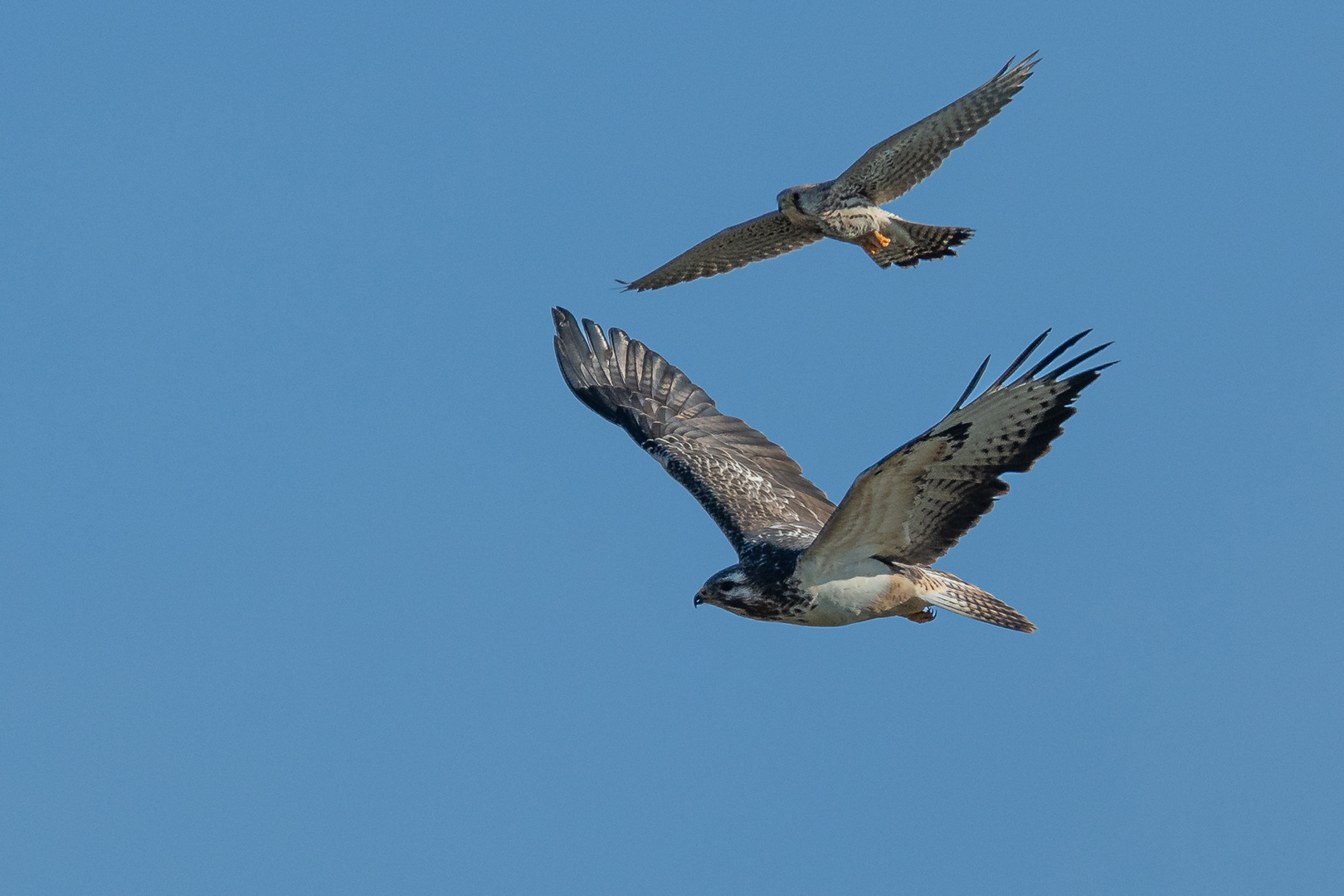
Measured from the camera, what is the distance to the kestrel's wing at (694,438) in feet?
40.7

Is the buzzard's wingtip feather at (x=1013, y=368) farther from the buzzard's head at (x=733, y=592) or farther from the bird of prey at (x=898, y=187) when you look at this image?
the bird of prey at (x=898, y=187)

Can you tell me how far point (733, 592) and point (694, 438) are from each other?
334 centimetres

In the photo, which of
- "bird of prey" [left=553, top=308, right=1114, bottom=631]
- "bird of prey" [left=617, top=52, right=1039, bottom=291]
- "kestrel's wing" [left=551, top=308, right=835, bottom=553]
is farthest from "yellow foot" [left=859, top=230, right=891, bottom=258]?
"bird of prey" [left=553, top=308, right=1114, bottom=631]

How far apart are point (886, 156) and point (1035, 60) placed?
134 centimetres

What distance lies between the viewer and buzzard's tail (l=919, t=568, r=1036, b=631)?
1057 centimetres

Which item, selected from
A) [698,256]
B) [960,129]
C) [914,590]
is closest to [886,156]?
[960,129]

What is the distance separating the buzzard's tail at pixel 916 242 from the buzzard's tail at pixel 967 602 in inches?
146

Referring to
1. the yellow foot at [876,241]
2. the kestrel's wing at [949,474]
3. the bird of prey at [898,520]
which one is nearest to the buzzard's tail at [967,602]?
the bird of prey at [898,520]

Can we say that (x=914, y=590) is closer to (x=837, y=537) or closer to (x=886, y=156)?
(x=837, y=537)

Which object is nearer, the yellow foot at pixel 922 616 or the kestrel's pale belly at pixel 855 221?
the yellow foot at pixel 922 616

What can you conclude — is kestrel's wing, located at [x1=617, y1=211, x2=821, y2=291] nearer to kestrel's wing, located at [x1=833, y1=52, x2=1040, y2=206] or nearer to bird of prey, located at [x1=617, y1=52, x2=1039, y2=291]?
bird of prey, located at [x1=617, y1=52, x2=1039, y2=291]

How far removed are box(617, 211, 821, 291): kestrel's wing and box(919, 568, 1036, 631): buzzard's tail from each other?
5.01m

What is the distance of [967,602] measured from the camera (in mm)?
10680

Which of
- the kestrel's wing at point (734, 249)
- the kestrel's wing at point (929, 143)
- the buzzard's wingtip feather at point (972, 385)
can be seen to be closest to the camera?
the buzzard's wingtip feather at point (972, 385)
